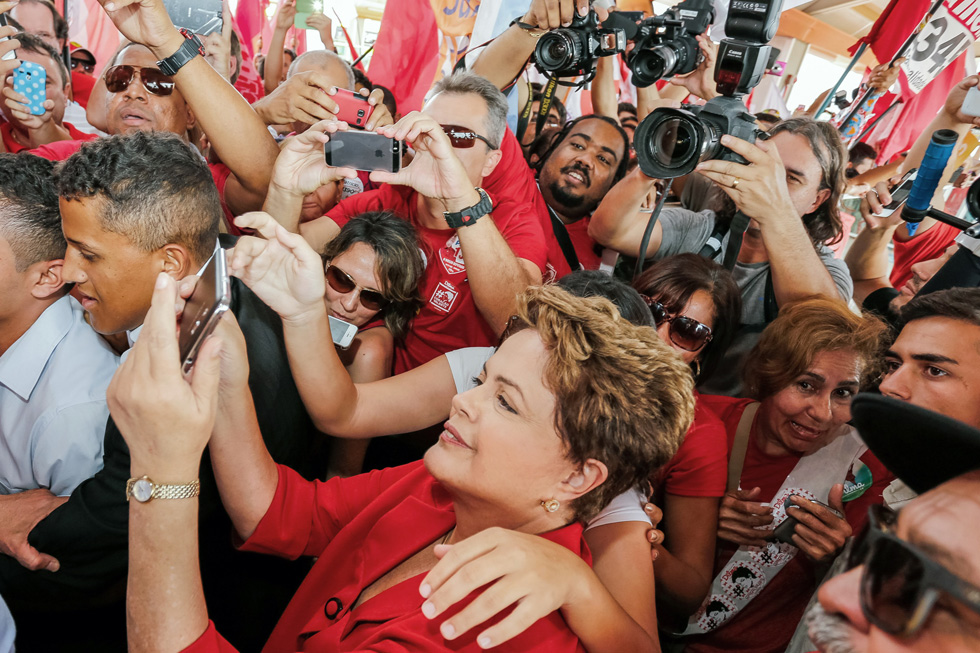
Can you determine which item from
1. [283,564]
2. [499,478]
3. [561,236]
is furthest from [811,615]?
[561,236]

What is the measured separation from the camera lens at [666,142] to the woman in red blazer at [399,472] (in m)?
0.85

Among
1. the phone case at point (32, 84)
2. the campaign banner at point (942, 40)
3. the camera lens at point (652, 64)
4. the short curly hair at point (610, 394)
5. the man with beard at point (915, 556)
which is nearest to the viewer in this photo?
the man with beard at point (915, 556)

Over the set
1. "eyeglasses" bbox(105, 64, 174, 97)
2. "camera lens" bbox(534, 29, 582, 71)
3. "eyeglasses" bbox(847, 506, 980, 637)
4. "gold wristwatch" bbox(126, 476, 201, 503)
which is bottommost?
"gold wristwatch" bbox(126, 476, 201, 503)

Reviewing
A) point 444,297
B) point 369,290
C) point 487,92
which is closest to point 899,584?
point 369,290

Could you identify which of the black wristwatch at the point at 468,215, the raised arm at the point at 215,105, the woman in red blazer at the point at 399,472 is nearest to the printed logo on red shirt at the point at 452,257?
the black wristwatch at the point at 468,215

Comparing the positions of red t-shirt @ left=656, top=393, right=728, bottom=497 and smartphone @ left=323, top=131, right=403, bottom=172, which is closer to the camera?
red t-shirt @ left=656, top=393, right=728, bottom=497

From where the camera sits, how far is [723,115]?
2.05 meters

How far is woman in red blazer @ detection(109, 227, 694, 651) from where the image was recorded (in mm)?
1042

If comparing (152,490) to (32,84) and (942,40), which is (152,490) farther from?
(942,40)

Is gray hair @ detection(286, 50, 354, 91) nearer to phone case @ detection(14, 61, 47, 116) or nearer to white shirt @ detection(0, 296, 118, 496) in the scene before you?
phone case @ detection(14, 61, 47, 116)

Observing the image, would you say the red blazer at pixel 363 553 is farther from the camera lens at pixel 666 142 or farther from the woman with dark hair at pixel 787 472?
the camera lens at pixel 666 142

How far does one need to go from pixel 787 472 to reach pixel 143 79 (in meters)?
2.96

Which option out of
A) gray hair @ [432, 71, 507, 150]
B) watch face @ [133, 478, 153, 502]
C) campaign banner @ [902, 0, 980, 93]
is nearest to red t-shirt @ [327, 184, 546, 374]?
gray hair @ [432, 71, 507, 150]

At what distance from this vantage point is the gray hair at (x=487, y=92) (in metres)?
2.75
